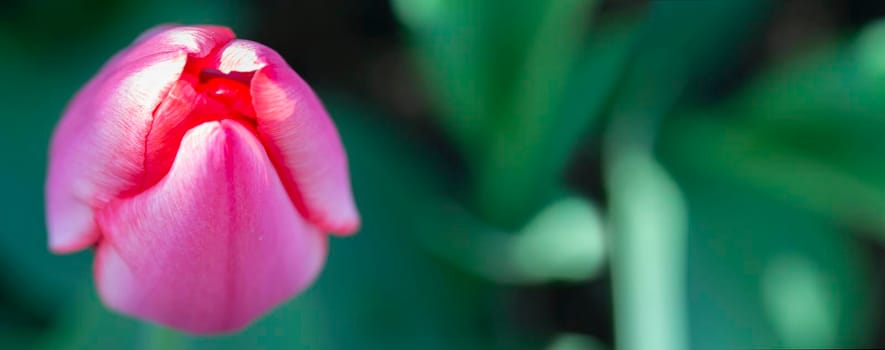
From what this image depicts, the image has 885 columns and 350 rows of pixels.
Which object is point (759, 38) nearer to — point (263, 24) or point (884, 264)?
point (884, 264)

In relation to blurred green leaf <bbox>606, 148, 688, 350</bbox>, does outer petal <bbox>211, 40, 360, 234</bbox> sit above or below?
above

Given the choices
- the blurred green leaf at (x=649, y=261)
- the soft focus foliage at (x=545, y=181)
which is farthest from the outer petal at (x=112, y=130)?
the blurred green leaf at (x=649, y=261)

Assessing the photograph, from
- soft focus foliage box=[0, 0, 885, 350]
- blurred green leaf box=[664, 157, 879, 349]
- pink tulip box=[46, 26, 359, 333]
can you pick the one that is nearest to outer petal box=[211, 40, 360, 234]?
pink tulip box=[46, 26, 359, 333]

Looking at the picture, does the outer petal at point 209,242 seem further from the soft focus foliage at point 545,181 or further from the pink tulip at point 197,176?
the soft focus foliage at point 545,181

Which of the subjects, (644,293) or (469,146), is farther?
(469,146)

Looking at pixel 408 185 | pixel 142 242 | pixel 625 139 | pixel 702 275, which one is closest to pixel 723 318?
pixel 702 275

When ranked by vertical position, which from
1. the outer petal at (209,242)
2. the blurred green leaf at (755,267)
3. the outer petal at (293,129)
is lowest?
the blurred green leaf at (755,267)

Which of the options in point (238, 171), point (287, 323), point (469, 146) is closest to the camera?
point (238, 171)

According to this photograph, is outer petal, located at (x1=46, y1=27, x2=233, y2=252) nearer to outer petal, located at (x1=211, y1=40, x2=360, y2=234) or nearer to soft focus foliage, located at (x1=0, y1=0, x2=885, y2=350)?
outer petal, located at (x1=211, y1=40, x2=360, y2=234)
